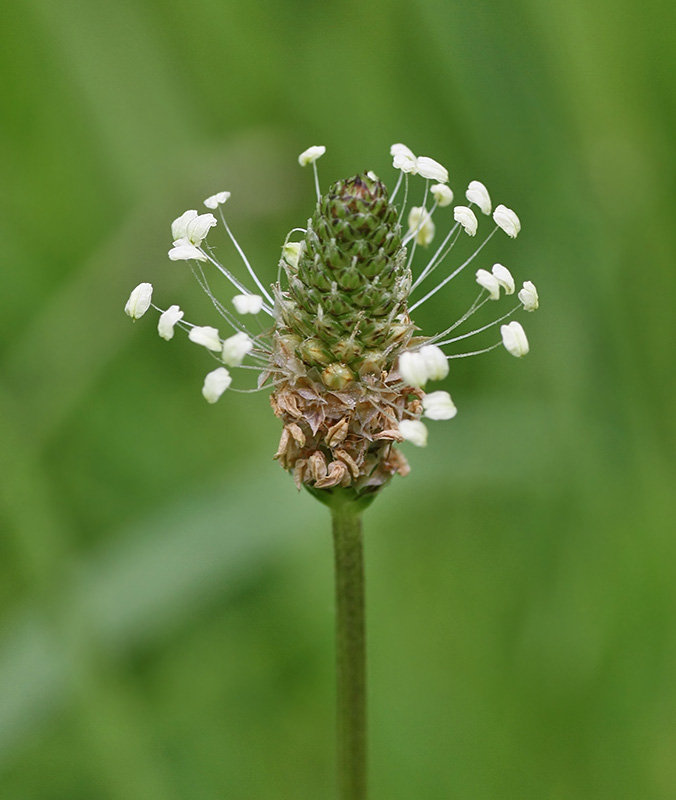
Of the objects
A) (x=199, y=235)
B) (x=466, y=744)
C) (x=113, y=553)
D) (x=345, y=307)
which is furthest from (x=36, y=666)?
(x=345, y=307)

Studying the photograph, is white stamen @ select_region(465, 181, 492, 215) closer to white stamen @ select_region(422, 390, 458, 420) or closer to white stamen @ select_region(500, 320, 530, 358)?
white stamen @ select_region(500, 320, 530, 358)

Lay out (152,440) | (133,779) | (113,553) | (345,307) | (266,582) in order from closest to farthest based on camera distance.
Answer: (345,307) < (133,779) < (113,553) < (266,582) < (152,440)

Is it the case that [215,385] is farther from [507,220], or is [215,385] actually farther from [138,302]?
[507,220]

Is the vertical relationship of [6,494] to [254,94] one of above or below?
below

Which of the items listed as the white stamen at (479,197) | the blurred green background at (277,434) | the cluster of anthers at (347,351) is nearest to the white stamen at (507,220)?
the white stamen at (479,197)

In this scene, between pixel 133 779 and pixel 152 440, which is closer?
pixel 133 779

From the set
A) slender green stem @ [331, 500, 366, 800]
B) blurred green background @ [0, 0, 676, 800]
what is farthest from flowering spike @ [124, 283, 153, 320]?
blurred green background @ [0, 0, 676, 800]

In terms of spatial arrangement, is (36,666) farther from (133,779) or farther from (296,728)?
(296,728)
